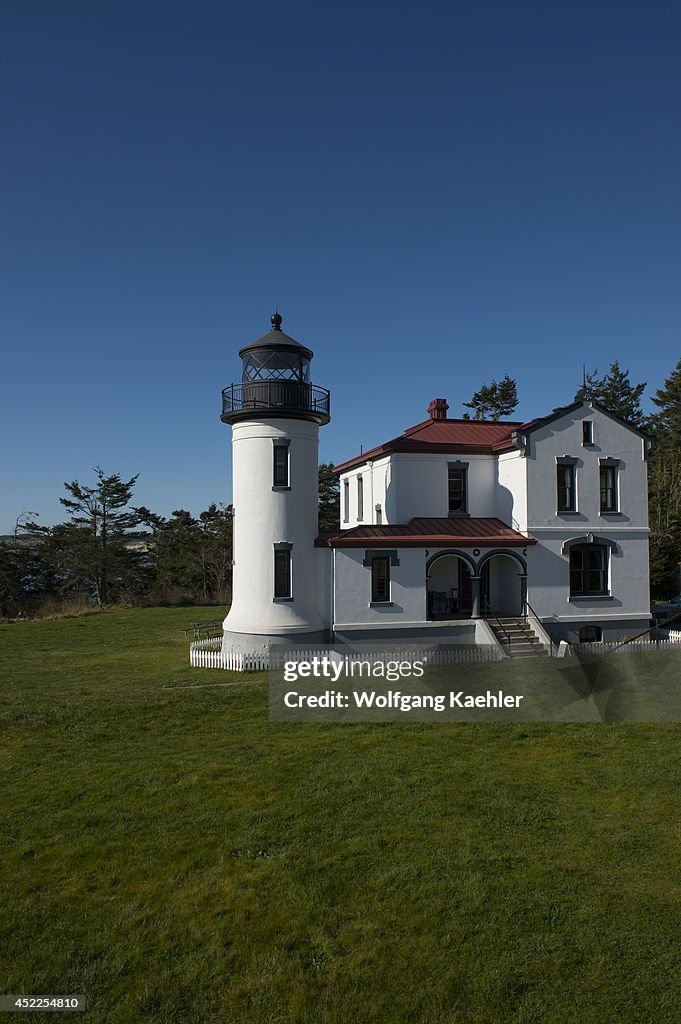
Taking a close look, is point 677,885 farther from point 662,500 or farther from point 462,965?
point 662,500

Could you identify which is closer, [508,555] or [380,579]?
[380,579]

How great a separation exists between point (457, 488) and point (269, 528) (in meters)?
7.74

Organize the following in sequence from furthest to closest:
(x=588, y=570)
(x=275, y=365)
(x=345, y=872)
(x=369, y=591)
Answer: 1. (x=588, y=570)
2. (x=275, y=365)
3. (x=369, y=591)
4. (x=345, y=872)

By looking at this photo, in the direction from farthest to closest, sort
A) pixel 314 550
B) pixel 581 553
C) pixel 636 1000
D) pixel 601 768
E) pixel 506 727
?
pixel 581 553 → pixel 314 550 → pixel 506 727 → pixel 601 768 → pixel 636 1000

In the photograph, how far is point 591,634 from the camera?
24672 mm

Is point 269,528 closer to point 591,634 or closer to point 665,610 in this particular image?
point 591,634

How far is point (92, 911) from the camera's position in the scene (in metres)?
7.52

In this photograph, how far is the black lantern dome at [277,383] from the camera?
22.4m

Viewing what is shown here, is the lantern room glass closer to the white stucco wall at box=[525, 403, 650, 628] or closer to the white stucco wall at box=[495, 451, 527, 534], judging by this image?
the white stucco wall at box=[495, 451, 527, 534]

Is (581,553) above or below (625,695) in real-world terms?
above

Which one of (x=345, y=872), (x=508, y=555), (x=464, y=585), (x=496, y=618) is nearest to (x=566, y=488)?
(x=508, y=555)

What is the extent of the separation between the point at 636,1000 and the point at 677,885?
221cm

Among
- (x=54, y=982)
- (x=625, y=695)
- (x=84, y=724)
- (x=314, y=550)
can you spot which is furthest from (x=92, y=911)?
(x=314, y=550)

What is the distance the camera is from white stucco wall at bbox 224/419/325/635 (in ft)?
72.7
